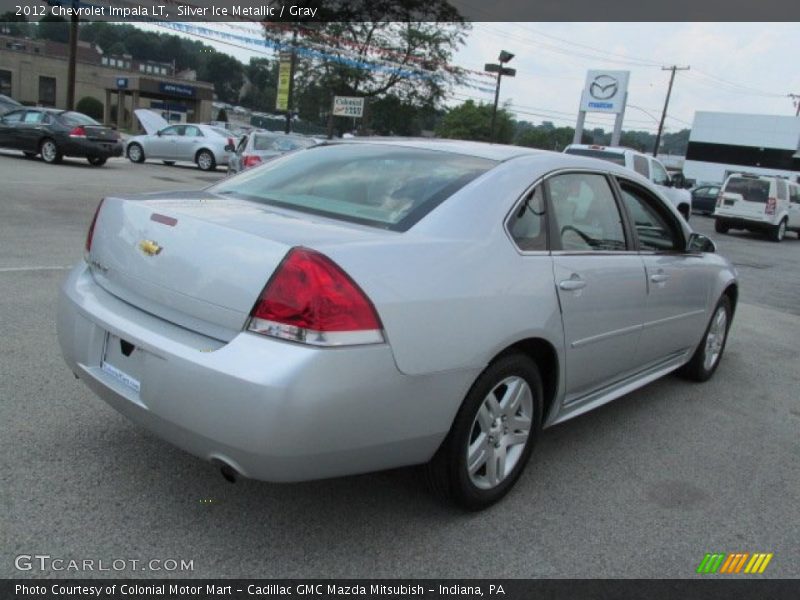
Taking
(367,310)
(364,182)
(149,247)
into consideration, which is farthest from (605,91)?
(367,310)

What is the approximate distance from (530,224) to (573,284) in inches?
13.9

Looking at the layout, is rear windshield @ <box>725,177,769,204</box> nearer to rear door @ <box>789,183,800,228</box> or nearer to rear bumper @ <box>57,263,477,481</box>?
rear door @ <box>789,183,800,228</box>

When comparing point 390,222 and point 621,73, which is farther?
point 621,73

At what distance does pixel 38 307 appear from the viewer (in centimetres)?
542

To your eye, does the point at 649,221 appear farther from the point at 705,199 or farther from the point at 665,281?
the point at 705,199

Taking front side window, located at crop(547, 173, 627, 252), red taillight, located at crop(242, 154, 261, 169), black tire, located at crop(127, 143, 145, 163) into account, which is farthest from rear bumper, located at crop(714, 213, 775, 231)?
black tire, located at crop(127, 143, 145, 163)

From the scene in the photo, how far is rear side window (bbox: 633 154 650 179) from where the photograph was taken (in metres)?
15.7

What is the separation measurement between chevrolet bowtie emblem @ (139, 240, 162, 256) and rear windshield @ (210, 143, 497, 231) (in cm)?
62

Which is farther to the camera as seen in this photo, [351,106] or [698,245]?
[351,106]

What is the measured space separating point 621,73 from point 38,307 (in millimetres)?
30523

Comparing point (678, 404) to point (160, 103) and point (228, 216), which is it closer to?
point (228, 216)

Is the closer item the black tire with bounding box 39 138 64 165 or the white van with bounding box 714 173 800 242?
the black tire with bounding box 39 138 64 165

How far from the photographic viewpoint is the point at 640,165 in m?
15.9
